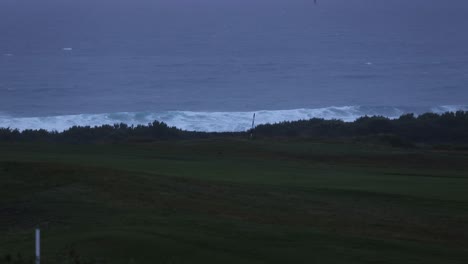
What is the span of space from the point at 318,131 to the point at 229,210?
24.5 metres

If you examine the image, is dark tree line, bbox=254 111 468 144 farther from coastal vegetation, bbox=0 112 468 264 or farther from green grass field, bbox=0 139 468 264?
green grass field, bbox=0 139 468 264

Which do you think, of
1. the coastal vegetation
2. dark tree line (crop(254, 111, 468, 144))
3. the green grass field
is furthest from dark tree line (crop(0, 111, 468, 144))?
the green grass field

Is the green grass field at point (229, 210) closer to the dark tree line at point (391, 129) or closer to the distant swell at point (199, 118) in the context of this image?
the dark tree line at point (391, 129)

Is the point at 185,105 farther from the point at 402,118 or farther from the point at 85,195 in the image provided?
the point at 85,195

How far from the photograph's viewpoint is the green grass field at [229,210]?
1226cm

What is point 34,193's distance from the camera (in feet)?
54.9

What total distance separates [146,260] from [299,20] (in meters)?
154

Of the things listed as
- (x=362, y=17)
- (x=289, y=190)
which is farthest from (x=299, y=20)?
(x=289, y=190)

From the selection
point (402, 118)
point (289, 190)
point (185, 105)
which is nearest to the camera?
point (289, 190)

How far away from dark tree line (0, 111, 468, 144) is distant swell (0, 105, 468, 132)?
9.63 metres

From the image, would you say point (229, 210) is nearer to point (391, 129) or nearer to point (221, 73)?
point (391, 129)

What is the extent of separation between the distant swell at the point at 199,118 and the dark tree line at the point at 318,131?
9.63 meters

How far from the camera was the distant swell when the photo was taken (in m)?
50.4

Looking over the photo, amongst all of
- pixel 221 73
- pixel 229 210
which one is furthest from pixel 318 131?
pixel 221 73
